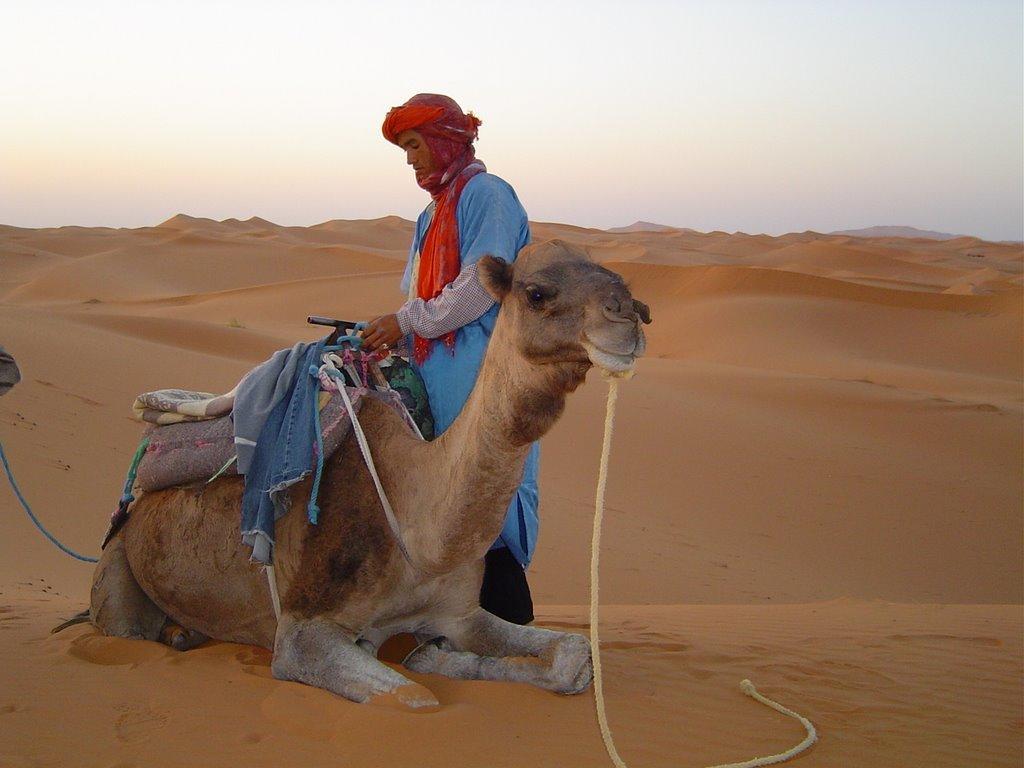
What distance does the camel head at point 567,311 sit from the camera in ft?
9.96

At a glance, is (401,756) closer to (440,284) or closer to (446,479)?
(446,479)

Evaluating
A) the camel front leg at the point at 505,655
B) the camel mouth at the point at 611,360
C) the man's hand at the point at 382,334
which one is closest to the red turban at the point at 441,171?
the man's hand at the point at 382,334

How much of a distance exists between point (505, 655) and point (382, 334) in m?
1.54

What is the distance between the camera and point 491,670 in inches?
161

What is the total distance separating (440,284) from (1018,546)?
9162 millimetres

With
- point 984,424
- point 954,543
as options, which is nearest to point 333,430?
point 954,543

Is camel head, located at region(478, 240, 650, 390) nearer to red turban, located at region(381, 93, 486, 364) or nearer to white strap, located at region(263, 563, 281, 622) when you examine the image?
red turban, located at region(381, 93, 486, 364)

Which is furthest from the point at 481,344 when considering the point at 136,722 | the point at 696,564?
the point at 696,564

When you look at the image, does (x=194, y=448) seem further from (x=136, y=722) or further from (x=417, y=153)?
(x=417, y=153)

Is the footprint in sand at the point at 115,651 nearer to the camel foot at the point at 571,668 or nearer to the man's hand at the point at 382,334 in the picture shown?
the man's hand at the point at 382,334

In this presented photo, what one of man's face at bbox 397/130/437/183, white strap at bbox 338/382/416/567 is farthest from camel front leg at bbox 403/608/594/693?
man's face at bbox 397/130/437/183

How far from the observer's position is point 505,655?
4.24 metres

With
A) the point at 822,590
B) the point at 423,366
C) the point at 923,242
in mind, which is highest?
the point at 923,242

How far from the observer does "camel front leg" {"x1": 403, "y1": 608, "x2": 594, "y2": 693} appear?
3.96m
